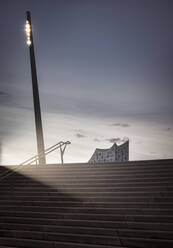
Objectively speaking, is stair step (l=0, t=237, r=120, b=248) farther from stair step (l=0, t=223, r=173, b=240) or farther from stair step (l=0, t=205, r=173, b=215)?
stair step (l=0, t=205, r=173, b=215)

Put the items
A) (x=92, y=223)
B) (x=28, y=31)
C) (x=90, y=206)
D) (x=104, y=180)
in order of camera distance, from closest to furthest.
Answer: (x=92, y=223) → (x=90, y=206) → (x=104, y=180) → (x=28, y=31)

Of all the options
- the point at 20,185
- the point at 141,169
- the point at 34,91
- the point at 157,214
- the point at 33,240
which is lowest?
the point at 33,240

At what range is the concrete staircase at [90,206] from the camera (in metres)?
5.45

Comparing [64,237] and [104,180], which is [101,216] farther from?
[104,180]

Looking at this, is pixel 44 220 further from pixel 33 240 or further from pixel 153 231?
pixel 153 231

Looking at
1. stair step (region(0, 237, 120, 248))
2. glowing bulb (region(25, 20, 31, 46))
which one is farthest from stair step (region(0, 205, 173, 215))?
glowing bulb (region(25, 20, 31, 46))

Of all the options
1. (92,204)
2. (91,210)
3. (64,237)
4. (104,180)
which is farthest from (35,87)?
(64,237)

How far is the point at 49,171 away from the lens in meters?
9.48

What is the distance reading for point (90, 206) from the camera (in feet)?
22.3

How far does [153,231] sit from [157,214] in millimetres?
739

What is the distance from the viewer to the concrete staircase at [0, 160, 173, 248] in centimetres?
545

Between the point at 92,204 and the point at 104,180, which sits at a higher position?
the point at 104,180

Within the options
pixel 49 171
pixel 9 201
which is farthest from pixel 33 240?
pixel 49 171

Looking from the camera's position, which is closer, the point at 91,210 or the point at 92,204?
the point at 91,210
